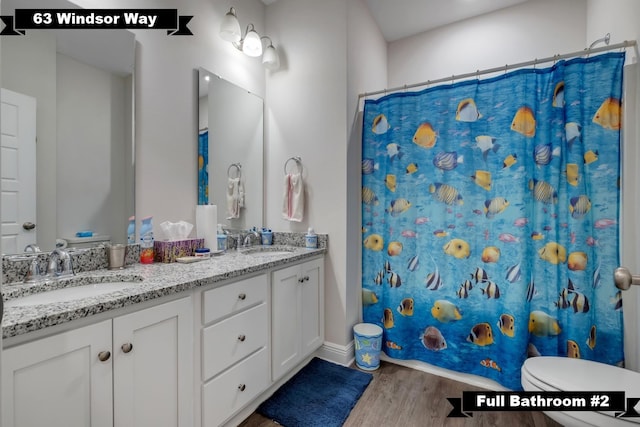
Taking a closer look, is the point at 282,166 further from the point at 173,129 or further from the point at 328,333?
the point at 328,333

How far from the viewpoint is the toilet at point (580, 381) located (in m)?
1.20

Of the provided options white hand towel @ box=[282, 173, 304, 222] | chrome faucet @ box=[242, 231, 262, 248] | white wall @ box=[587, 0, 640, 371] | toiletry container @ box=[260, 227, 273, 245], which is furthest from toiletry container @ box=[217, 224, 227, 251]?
white wall @ box=[587, 0, 640, 371]

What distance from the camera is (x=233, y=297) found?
1.58 m

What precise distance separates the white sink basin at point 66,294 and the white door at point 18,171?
25cm

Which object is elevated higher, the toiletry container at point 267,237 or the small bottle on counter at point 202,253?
the toiletry container at point 267,237

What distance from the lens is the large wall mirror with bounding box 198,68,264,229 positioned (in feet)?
7.02

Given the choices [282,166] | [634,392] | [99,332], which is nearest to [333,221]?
[282,166]

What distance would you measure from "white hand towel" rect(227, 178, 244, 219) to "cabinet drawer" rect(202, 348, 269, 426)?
1043 millimetres

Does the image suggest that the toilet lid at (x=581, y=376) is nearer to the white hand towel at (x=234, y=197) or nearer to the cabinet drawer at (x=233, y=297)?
the cabinet drawer at (x=233, y=297)

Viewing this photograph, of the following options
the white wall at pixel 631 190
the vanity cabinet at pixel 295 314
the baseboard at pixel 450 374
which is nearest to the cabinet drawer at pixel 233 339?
the vanity cabinet at pixel 295 314

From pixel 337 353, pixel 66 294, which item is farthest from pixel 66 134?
pixel 337 353

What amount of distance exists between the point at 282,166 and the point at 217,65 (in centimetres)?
86

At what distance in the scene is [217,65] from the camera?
2240 millimetres

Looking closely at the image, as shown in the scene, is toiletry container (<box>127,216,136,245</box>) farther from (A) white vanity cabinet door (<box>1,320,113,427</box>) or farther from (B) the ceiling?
(B) the ceiling
